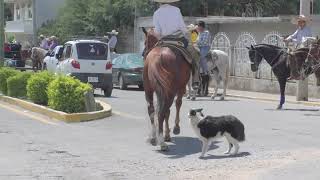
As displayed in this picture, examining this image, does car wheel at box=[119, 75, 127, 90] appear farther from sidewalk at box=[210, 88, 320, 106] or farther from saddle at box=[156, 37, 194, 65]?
saddle at box=[156, 37, 194, 65]

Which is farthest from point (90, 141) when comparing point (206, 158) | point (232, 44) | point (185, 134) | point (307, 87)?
point (232, 44)

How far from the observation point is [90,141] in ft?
41.6

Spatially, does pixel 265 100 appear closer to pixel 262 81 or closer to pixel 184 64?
pixel 262 81

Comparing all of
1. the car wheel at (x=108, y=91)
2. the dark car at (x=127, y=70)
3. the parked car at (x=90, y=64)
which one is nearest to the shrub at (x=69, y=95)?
the parked car at (x=90, y=64)

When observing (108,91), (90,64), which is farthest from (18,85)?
(108,91)

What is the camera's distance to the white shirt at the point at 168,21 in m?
11.7

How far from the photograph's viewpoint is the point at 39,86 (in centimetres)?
1891

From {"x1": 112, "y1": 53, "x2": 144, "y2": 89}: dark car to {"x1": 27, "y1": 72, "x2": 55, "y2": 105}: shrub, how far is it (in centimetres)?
928

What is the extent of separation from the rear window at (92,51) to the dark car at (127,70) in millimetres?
4421

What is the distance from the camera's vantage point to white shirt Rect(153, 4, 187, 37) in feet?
38.5

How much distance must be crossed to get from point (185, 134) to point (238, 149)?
2.61 meters

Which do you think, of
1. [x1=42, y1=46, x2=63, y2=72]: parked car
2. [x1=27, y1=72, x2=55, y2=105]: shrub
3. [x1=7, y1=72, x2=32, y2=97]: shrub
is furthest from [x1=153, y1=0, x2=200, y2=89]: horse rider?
[x1=42, y1=46, x2=63, y2=72]: parked car

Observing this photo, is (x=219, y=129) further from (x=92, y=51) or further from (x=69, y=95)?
(x=92, y=51)

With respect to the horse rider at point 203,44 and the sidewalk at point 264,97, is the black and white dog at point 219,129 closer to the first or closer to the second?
the sidewalk at point 264,97
